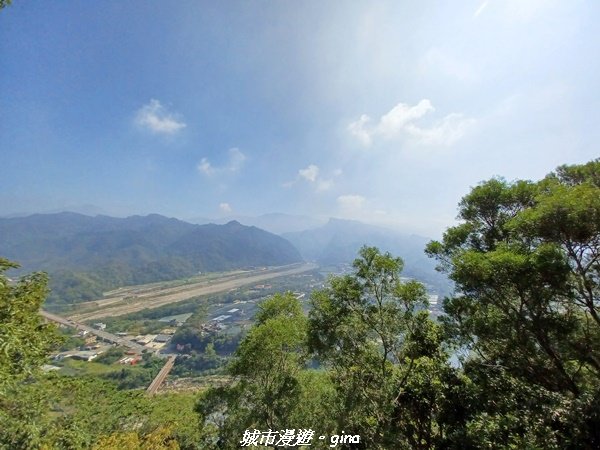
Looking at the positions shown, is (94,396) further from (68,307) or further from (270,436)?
(68,307)

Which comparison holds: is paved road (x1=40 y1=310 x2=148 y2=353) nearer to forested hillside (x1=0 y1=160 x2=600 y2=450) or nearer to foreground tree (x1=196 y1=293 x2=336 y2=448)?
forested hillside (x1=0 y1=160 x2=600 y2=450)

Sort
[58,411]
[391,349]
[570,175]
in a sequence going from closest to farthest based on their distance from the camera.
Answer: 1. [570,175]
2. [391,349]
3. [58,411]

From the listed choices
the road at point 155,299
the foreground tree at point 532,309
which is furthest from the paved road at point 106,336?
the foreground tree at point 532,309

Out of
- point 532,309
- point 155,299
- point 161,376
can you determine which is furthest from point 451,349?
point 155,299

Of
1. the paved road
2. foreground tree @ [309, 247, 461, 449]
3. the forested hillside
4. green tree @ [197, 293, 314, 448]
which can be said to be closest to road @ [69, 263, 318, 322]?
the paved road

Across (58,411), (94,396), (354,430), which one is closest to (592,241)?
(354,430)

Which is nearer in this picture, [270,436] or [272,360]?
[270,436]
